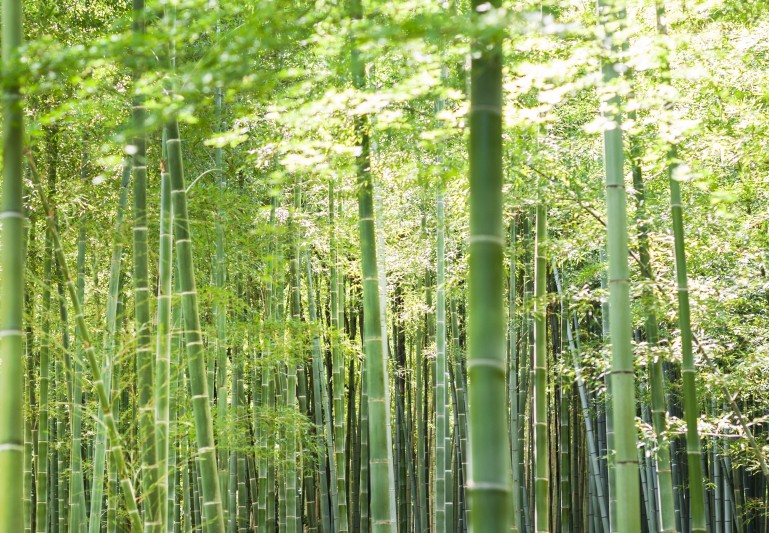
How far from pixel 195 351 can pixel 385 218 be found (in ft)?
13.6

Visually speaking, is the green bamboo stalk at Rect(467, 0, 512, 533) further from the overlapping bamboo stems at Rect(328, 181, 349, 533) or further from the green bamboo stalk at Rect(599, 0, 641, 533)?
the overlapping bamboo stems at Rect(328, 181, 349, 533)

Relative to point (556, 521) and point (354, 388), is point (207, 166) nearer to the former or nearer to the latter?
point (354, 388)

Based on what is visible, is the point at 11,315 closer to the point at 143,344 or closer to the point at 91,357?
the point at 91,357

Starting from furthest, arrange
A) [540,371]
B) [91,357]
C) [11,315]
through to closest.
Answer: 1. [540,371]
2. [91,357]
3. [11,315]

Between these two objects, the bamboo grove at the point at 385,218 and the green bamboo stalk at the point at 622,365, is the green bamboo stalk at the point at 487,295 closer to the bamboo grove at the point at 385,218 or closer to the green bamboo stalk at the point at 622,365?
the bamboo grove at the point at 385,218

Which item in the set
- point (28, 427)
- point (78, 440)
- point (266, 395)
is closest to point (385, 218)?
point (266, 395)

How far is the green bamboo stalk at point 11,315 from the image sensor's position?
7.91ft

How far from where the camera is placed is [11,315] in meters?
2.47

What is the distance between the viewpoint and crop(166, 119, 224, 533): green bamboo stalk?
12.9ft

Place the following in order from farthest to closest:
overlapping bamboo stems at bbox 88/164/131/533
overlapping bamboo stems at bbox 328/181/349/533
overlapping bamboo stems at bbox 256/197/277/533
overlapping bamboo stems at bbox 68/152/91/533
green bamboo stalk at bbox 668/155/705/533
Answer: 1. overlapping bamboo stems at bbox 328/181/349/533
2. overlapping bamboo stems at bbox 256/197/277/533
3. overlapping bamboo stems at bbox 68/152/91/533
4. overlapping bamboo stems at bbox 88/164/131/533
5. green bamboo stalk at bbox 668/155/705/533

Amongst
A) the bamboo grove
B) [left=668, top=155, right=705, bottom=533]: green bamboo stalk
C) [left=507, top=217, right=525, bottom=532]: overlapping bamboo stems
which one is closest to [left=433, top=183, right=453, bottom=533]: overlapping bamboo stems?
the bamboo grove

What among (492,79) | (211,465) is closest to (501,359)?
(492,79)

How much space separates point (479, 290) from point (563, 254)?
408 cm

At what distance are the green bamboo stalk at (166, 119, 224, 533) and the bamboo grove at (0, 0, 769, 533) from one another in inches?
0.6
